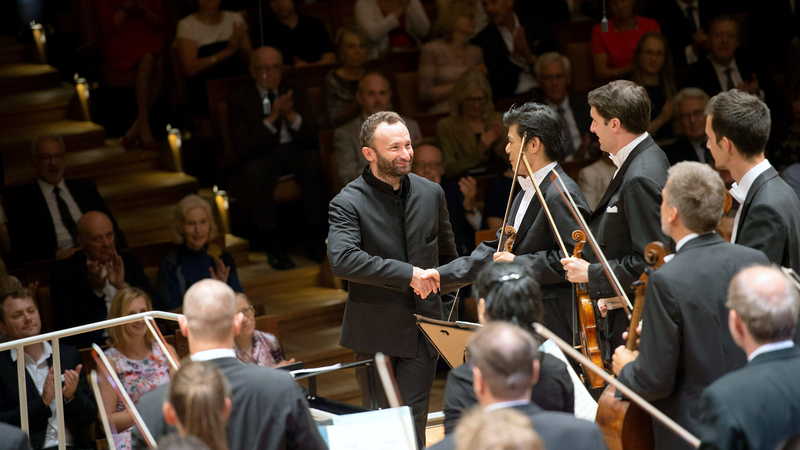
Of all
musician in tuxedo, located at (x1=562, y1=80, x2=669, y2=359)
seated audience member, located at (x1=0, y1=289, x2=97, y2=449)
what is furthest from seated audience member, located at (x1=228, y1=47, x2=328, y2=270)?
musician in tuxedo, located at (x1=562, y1=80, x2=669, y2=359)

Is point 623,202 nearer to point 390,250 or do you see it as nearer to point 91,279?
point 390,250

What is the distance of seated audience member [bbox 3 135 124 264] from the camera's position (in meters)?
5.07

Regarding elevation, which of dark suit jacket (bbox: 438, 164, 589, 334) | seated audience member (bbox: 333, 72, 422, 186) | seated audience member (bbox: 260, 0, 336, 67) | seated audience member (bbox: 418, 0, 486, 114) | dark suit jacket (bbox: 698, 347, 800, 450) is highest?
seated audience member (bbox: 260, 0, 336, 67)

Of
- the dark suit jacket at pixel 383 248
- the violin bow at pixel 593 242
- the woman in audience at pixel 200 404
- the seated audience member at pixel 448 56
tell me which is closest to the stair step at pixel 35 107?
the seated audience member at pixel 448 56

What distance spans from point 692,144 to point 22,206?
417 centimetres

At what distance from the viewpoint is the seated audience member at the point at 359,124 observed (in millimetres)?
5480

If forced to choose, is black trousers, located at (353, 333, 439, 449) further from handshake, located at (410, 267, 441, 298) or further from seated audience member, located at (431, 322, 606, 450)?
seated audience member, located at (431, 322, 606, 450)

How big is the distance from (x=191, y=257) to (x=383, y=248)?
2.01 m

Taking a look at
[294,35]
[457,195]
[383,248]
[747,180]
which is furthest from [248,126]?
[747,180]

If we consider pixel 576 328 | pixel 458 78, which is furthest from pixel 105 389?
pixel 458 78

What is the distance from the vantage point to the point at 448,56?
19.9ft

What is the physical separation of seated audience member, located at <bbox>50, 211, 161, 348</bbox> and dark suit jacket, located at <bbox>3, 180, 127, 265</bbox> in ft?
0.82

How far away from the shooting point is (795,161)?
529 centimetres

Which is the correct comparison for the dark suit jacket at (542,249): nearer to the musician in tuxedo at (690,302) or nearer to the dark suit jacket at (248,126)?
the musician in tuxedo at (690,302)
